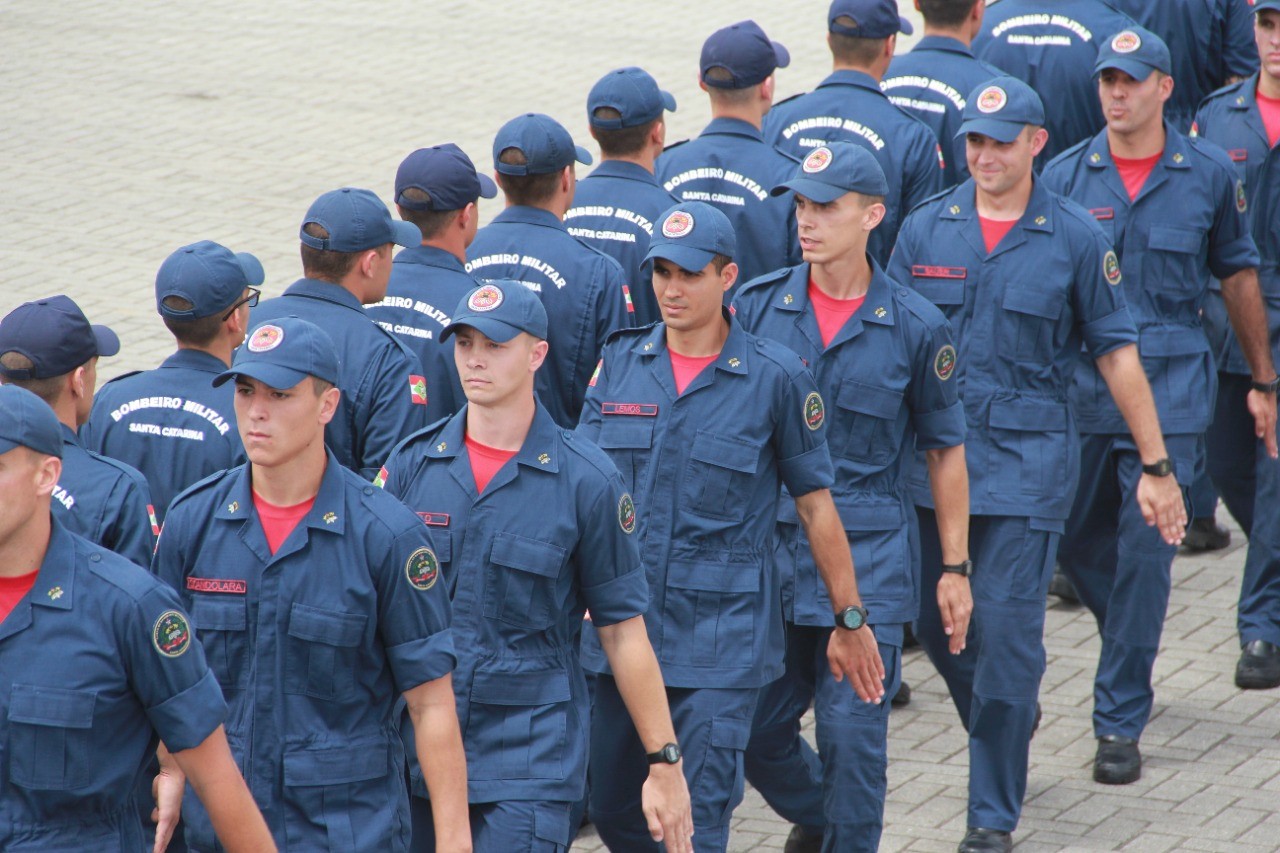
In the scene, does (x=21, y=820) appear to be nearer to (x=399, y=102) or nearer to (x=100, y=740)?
(x=100, y=740)

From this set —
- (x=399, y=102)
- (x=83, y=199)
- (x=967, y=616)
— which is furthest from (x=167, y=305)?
(x=399, y=102)

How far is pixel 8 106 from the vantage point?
1525 cm

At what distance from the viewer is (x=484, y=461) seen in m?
5.19

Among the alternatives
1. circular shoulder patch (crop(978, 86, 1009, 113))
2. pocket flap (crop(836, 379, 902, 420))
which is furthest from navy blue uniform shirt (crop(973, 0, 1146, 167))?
pocket flap (crop(836, 379, 902, 420))

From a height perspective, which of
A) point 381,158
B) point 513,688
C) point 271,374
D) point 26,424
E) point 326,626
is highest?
point 26,424

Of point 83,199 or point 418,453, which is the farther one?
point 83,199

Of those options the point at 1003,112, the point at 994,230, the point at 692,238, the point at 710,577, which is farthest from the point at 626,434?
the point at 1003,112

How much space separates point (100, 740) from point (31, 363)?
58.8 inches

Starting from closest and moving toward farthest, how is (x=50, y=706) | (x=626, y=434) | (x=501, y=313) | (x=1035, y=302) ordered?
(x=50, y=706)
(x=501, y=313)
(x=626, y=434)
(x=1035, y=302)

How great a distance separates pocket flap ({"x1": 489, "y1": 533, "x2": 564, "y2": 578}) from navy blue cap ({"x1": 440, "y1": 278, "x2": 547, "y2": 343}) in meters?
0.53

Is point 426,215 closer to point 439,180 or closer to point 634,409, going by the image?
point 439,180

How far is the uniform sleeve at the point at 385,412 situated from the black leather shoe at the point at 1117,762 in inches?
116

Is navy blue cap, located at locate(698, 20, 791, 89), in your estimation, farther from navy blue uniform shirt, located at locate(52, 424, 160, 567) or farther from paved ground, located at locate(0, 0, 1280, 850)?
navy blue uniform shirt, located at locate(52, 424, 160, 567)

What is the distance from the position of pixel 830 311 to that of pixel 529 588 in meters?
1.87
